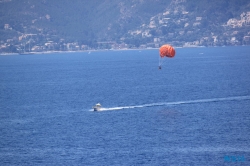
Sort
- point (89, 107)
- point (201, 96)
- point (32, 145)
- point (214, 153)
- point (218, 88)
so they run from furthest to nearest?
1. point (218, 88)
2. point (201, 96)
3. point (89, 107)
4. point (32, 145)
5. point (214, 153)

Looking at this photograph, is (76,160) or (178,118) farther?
(178,118)

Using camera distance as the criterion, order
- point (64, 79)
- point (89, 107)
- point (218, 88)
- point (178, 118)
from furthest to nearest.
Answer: point (64, 79)
point (218, 88)
point (89, 107)
point (178, 118)

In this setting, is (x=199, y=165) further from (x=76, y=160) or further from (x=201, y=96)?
(x=201, y=96)

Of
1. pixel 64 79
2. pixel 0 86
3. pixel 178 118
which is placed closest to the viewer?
pixel 178 118

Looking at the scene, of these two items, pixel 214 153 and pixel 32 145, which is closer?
pixel 214 153

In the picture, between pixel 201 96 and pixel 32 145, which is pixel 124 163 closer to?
pixel 32 145

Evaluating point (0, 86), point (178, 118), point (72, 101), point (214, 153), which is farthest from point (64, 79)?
point (214, 153)

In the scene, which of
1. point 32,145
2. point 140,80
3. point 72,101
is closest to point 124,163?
point 32,145

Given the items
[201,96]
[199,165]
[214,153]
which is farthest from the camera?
[201,96]

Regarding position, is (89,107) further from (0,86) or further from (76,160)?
(0,86)
